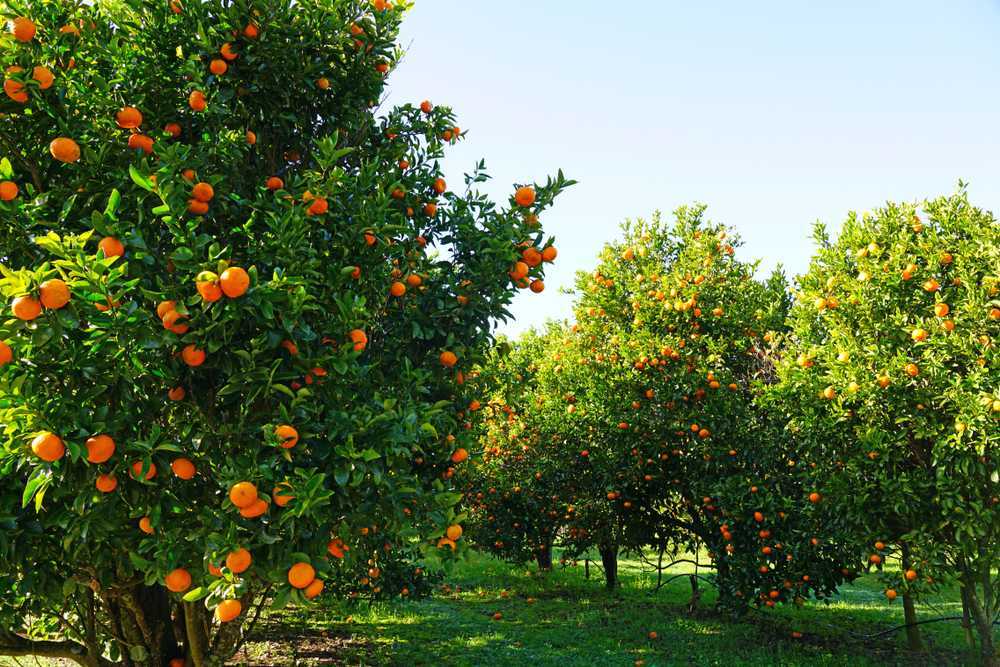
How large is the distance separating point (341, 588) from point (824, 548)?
20.9 feet

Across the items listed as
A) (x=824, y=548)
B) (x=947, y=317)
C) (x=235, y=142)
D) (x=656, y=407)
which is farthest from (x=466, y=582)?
(x=235, y=142)

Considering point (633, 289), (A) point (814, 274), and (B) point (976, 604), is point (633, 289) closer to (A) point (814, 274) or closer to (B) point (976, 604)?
(A) point (814, 274)

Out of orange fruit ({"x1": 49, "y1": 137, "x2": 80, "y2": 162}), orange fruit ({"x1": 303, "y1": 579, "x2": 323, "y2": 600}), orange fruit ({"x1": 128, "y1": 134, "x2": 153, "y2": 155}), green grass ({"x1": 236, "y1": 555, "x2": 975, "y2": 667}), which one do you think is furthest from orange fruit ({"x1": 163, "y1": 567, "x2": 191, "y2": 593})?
green grass ({"x1": 236, "y1": 555, "x2": 975, "y2": 667})

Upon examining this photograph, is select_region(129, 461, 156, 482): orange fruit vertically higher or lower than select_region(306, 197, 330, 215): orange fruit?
lower

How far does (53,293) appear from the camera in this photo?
275cm

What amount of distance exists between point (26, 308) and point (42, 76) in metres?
1.65

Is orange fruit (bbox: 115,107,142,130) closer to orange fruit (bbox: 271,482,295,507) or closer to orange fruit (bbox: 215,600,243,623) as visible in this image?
orange fruit (bbox: 271,482,295,507)

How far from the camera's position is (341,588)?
29.9ft

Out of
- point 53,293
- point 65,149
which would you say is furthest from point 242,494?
point 65,149

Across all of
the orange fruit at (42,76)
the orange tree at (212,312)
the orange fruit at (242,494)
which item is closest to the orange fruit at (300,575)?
the orange tree at (212,312)

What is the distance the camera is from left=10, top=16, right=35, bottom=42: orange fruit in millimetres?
3523

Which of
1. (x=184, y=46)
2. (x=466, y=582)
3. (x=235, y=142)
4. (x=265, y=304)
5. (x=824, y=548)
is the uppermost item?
(x=184, y=46)

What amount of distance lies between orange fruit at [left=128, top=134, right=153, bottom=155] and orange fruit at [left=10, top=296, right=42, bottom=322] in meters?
1.54

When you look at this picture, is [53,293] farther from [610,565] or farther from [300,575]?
[610,565]
